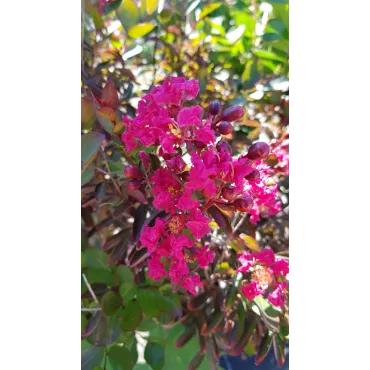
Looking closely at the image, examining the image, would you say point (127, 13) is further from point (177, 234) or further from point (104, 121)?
point (177, 234)

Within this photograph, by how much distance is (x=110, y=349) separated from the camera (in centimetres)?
89

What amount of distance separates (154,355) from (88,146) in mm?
460

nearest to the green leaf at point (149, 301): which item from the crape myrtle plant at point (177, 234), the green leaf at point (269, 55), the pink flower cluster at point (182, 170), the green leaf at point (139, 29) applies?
the crape myrtle plant at point (177, 234)

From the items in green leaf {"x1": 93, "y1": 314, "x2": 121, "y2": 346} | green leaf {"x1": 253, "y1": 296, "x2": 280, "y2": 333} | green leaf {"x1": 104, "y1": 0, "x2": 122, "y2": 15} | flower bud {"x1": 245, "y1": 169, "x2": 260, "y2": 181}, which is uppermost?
Answer: green leaf {"x1": 104, "y1": 0, "x2": 122, "y2": 15}

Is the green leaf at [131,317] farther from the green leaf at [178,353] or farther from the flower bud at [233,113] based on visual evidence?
the flower bud at [233,113]

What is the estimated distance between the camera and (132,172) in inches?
27.4

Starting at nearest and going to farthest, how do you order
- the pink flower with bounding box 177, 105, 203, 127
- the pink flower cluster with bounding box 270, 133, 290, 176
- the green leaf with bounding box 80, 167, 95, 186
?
the pink flower with bounding box 177, 105, 203, 127 → the green leaf with bounding box 80, 167, 95, 186 → the pink flower cluster with bounding box 270, 133, 290, 176

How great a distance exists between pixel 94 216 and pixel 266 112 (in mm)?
482

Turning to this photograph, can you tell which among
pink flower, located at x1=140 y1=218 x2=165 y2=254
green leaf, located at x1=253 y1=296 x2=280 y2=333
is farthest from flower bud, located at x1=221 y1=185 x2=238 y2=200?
green leaf, located at x1=253 y1=296 x2=280 y2=333

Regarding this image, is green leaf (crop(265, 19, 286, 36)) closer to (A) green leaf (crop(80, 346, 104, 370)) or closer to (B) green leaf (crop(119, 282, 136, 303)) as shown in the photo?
(B) green leaf (crop(119, 282, 136, 303))

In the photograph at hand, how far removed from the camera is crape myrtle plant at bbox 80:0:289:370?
0.64m

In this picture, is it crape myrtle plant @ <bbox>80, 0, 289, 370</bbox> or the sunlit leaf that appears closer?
crape myrtle plant @ <bbox>80, 0, 289, 370</bbox>
